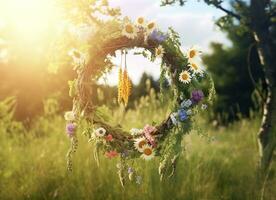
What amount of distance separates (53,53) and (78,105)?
7.35 feet

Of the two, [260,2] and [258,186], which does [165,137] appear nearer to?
[258,186]

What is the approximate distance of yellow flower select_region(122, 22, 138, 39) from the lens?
490cm

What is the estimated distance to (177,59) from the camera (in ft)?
16.0

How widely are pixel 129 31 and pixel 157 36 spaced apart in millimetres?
256

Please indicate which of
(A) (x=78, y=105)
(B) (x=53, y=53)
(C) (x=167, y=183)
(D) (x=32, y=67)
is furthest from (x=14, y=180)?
(D) (x=32, y=67)

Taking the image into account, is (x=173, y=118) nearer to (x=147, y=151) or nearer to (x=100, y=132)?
(x=147, y=151)

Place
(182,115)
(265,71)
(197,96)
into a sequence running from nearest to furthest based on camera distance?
(182,115)
(197,96)
(265,71)

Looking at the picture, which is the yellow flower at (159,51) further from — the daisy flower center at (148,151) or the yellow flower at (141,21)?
the daisy flower center at (148,151)

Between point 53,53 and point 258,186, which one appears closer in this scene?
point 258,186

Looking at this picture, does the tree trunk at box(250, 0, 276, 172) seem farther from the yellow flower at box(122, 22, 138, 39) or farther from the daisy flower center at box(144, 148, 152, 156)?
the yellow flower at box(122, 22, 138, 39)

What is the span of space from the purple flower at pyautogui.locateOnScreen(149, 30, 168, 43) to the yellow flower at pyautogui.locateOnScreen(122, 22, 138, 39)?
0.15 m

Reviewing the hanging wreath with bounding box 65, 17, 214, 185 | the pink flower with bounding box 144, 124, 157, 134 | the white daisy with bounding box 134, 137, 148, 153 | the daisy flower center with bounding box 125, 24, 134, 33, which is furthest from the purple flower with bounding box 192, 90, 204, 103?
the daisy flower center with bounding box 125, 24, 134, 33

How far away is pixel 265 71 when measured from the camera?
7.19 meters

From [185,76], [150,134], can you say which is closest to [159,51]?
[185,76]
